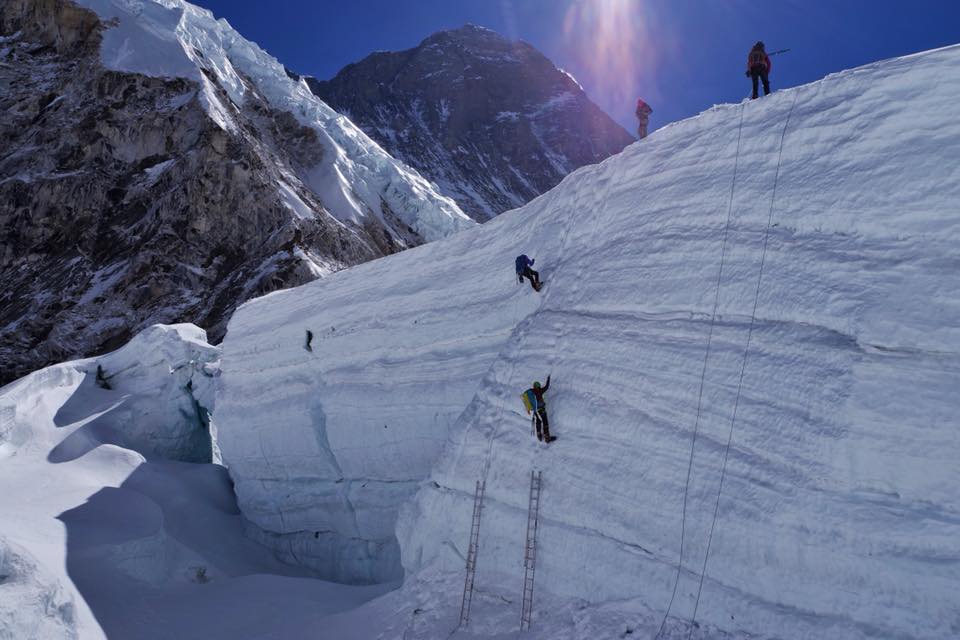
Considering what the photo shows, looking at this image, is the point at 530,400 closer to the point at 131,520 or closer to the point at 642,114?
the point at 642,114

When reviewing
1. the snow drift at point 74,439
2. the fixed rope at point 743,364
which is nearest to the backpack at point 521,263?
the fixed rope at point 743,364

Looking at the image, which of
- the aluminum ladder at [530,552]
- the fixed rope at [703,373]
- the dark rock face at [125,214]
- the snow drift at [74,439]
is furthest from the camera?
the dark rock face at [125,214]

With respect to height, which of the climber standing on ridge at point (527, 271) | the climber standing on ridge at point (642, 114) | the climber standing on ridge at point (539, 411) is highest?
the climber standing on ridge at point (642, 114)

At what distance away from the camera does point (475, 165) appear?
10181cm

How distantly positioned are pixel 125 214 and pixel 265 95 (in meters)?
18.5

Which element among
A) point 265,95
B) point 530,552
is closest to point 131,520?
point 530,552

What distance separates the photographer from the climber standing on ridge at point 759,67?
10.5 meters

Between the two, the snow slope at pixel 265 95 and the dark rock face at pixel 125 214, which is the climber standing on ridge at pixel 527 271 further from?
the snow slope at pixel 265 95

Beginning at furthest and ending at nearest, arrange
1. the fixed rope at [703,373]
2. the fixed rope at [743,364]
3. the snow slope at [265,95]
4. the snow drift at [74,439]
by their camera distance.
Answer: the snow slope at [265,95], the snow drift at [74,439], the fixed rope at [703,373], the fixed rope at [743,364]

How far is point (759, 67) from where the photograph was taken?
34.4 ft

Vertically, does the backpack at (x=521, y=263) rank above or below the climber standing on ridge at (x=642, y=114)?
below

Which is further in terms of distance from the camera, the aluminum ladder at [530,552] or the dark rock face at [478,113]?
the dark rock face at [478,113]

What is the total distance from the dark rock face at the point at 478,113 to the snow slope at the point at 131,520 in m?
72.0

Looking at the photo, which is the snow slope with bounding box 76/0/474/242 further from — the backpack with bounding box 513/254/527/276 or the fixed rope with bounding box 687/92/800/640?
the fixed rope with bounding box 687/92/800/640
